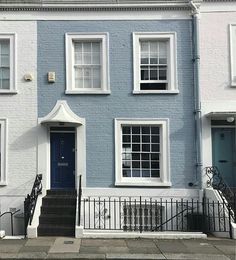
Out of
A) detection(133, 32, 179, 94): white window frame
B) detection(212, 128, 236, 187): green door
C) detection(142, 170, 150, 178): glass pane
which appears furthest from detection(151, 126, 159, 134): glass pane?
detection(212, 128, 236, 187): green door

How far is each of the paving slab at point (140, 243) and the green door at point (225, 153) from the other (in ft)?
15.0

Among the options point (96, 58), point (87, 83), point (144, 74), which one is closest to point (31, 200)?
point (87, 83)

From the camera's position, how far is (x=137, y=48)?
586 inches

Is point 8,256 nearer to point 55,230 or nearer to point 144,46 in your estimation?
point 55,230

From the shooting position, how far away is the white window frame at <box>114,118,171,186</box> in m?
14.5

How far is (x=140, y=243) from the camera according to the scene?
11.2m

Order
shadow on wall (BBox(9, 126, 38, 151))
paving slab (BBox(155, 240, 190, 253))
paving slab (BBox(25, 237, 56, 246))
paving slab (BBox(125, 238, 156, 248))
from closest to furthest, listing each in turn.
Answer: paving slab (BBox(155, 240, 190, 253)) → paving slab (BBox(125, 238, 156, 248)) → paving slab (BBox(25, 237, 56, 246)) → shadow on wall (BBox(9, 126, 38, 151))

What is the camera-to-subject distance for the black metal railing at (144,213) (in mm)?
13617

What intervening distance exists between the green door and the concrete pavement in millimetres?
3403

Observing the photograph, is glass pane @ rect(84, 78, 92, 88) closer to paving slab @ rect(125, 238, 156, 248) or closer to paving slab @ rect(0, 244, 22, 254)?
paving slab @ rect(125, 238, 156, 248)

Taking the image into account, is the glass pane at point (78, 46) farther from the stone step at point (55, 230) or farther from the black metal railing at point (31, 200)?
the stone step at point (55, 230)

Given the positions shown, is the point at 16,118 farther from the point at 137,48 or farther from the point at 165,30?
the point at 165,30

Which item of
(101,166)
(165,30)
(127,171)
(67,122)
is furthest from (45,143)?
(165,30)

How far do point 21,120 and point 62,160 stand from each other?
1.94 metres
